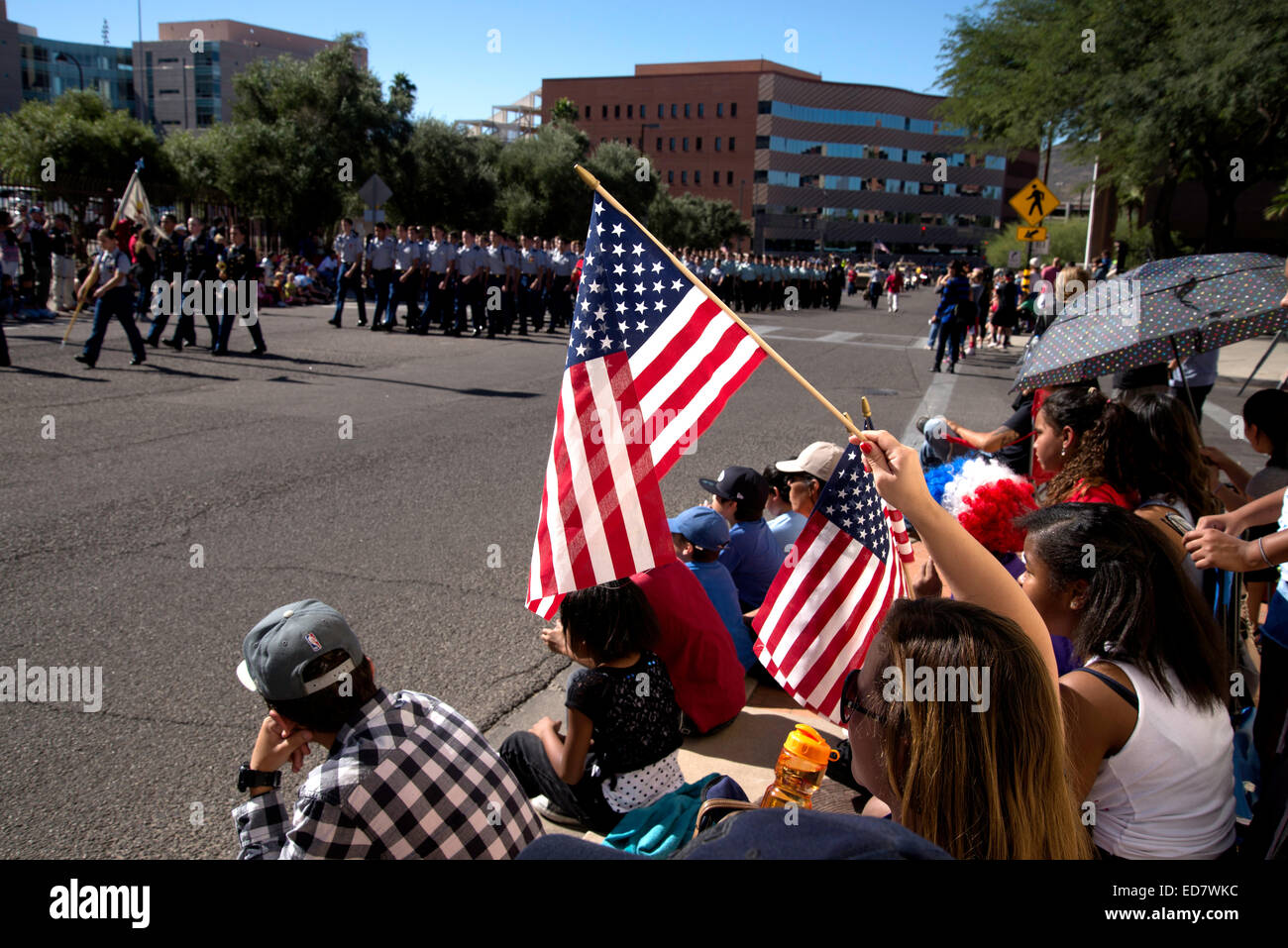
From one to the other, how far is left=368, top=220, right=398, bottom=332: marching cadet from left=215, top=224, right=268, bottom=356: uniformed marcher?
3.81 meters

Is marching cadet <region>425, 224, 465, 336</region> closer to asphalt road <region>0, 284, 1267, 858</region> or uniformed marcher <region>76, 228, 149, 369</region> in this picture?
asphalt road <region>0, 284, 1267, 858</region>

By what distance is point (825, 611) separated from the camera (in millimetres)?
3012

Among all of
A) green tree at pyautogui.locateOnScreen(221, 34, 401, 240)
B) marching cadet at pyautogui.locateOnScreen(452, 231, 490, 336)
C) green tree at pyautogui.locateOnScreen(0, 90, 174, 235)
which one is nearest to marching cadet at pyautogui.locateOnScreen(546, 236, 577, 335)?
marching cadet at pyautogui.locateOnScreen(452, 231, 490, 336)

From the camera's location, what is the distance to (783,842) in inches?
44.1

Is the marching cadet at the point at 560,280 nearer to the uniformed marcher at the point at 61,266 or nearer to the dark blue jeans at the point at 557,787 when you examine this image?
the uniformed marcher at the point at 61,266

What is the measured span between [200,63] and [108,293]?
119 m

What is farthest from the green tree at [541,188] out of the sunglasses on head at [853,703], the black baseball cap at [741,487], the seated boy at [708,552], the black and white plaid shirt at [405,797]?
the sunglasses on head at [853,703]

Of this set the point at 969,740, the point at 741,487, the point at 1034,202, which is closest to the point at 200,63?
the point at 1034,202

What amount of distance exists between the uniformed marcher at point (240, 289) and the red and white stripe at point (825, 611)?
44.0 feet

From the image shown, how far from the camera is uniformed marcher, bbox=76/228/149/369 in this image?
12.5 metres

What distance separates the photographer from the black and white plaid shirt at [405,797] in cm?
211

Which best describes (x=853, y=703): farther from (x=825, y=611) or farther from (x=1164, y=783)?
(x=825, y=611)
